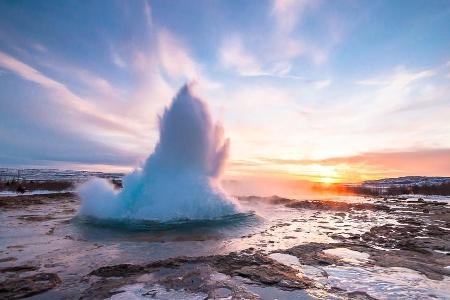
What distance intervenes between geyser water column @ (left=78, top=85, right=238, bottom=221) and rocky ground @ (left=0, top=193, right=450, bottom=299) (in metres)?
2.51

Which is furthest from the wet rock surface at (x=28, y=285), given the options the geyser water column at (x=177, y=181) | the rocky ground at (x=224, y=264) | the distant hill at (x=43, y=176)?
the distant hill at (x=43, y=176)

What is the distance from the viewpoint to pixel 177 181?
1557cm

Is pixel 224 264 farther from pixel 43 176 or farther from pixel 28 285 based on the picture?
pixel 43 176

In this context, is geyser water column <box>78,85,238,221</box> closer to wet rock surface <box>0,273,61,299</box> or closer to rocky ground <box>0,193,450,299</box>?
rocky ground <box>0,193,450,299</box>

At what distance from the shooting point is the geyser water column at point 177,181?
14602mm

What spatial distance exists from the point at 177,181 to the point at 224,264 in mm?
8598

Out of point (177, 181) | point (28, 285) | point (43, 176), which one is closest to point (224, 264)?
point (28, 285)

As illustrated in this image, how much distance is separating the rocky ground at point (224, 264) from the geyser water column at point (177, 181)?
2.51m

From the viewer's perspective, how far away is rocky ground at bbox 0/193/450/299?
5.75 meters

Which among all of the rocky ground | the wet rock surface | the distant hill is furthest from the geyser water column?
the distant hill

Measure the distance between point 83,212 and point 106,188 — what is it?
165cm

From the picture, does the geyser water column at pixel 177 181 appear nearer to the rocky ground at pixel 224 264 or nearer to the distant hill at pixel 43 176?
the rocky ground at pixel 224 264

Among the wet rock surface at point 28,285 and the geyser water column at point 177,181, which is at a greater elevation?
the geyser water column at point 177,181

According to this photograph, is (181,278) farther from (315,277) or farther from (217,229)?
(217,229)
